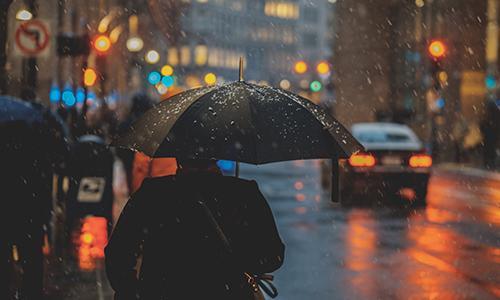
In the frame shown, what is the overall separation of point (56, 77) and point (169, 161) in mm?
24786

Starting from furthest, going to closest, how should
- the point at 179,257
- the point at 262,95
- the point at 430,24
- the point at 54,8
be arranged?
the point at 430,24 → the point at 54,8 → the point at 262,95 → the point at 179,257

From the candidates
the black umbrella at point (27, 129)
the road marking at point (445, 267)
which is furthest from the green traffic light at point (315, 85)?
the black umbrella at point (27, 129)

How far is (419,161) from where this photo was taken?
17750 millimetres

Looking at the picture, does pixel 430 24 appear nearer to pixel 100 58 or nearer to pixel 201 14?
pixel 100 58

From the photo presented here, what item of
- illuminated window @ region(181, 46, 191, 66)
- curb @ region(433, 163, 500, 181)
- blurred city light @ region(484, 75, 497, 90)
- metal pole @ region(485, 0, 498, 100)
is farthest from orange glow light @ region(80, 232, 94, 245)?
illuminated window @ region(181, 46, 191, 66)

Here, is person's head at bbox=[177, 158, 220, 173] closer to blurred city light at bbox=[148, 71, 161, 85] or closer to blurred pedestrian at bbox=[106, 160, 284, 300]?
blurred pedestrian at bbox=[106, 160, 284, 300]

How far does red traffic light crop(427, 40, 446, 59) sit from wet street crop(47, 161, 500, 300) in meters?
8.09

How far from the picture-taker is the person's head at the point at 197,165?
13.3 ft

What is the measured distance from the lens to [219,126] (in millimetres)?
4160

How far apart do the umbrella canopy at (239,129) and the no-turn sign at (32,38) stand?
350 inches

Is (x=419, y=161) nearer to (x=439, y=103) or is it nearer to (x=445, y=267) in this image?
(x=445, y=267)

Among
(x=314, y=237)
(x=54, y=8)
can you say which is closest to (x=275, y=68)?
(x=54, y=8)

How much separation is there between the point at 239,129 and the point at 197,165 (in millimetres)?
266

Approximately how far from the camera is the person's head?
13.3 feet
